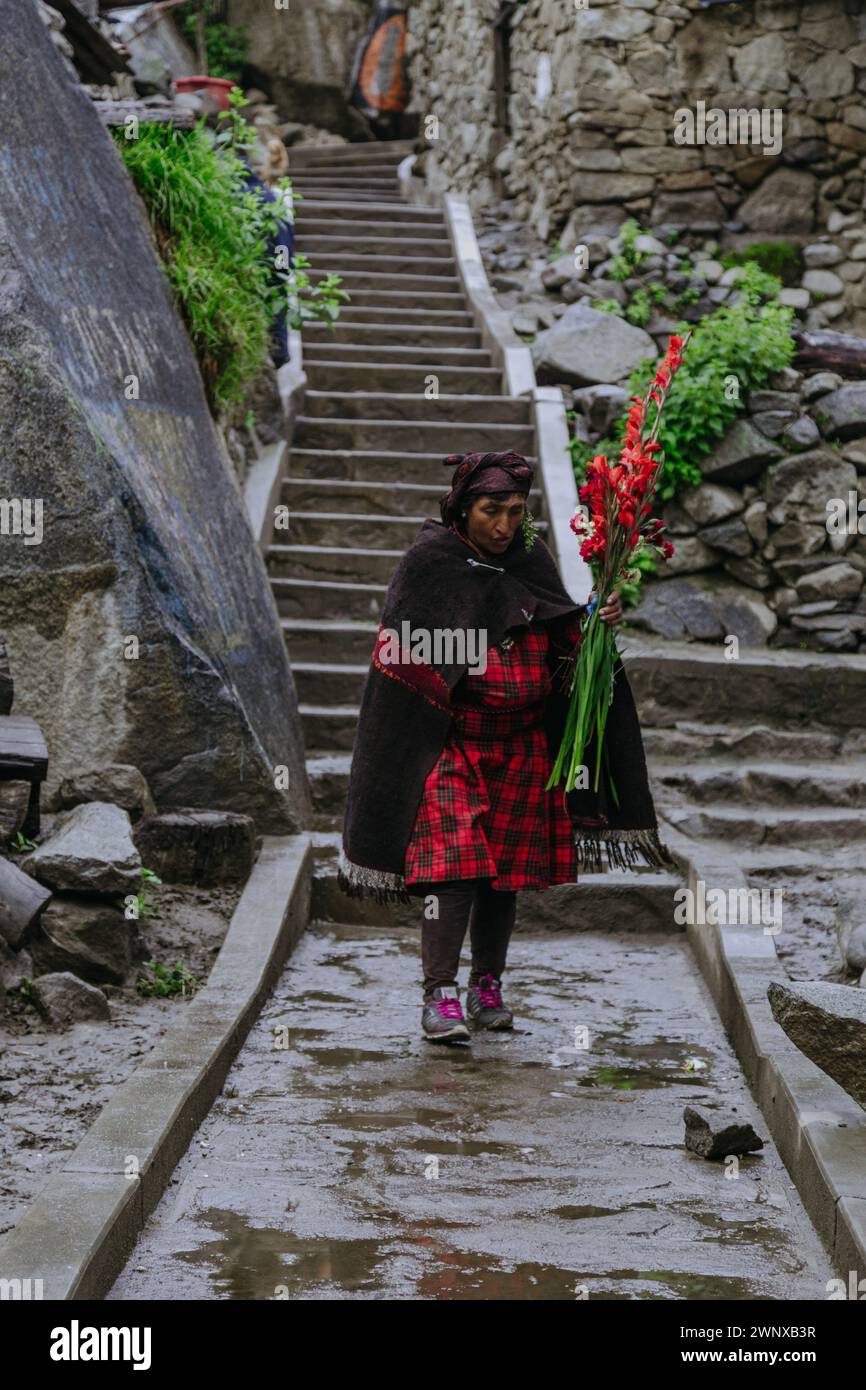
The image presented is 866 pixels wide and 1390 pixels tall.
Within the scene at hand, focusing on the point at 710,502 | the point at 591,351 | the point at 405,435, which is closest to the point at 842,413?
the point at 710,502

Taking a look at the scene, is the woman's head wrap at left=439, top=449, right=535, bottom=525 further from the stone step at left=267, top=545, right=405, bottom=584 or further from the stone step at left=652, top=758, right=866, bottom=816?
→ the stone step at left=267, top=545, right=405, bottom=584

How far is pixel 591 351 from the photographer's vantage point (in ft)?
38.1

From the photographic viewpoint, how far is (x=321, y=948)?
6.55 meters

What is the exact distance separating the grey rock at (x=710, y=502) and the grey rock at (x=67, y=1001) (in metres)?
6.39

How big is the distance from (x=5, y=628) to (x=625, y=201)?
9.48m

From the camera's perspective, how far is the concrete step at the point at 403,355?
12.3 m

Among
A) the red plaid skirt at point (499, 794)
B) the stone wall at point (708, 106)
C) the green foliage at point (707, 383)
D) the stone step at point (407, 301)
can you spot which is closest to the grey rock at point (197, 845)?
the red plaid skirt at point (499, 794)

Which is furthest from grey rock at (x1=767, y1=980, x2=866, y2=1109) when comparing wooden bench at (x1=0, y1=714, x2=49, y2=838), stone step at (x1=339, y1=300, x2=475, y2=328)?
stone step at (x1=339, y1=300, x2=475, y2=328)

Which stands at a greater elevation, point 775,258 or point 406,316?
point 775,258

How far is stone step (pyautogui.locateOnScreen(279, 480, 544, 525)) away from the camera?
1047 cm

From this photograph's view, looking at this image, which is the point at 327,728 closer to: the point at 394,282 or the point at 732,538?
the point at 732,538

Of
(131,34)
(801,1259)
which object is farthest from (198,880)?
Answer: (131,34)

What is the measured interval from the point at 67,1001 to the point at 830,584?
6.51 metres

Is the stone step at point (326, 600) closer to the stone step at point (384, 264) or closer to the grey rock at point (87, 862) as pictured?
the grey rock at point (87, 862)
